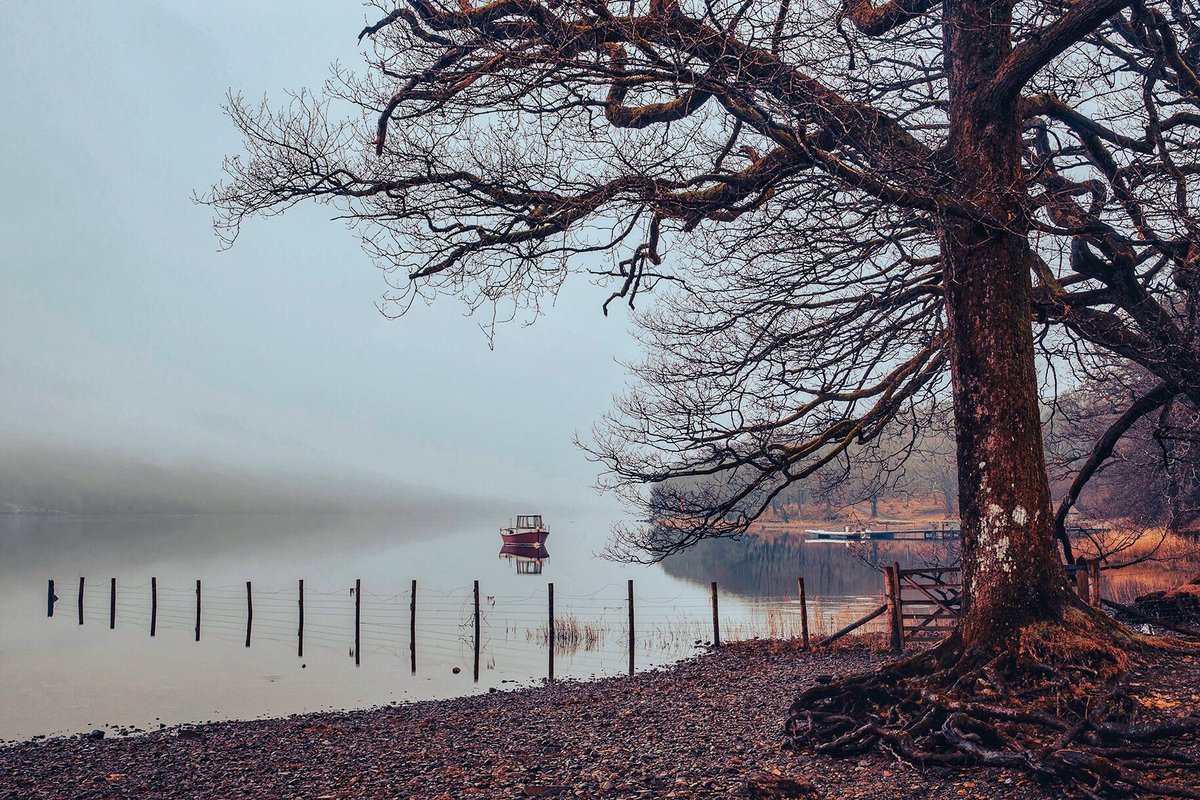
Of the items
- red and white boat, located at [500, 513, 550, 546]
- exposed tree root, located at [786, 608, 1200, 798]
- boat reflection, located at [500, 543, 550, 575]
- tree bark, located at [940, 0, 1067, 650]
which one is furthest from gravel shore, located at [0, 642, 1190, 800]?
red and white boat, located at [500, 513, 550, 546]

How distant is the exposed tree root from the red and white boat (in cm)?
7158

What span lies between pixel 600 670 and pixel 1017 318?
16398 millimetres

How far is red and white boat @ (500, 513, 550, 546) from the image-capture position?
3113 inches

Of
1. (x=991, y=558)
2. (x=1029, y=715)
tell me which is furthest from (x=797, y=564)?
(x=1029, y=715)

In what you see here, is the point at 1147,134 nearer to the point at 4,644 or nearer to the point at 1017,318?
the point at 1017,318

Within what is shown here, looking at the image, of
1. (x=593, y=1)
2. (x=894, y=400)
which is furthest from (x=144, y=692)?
(x=593, y=1)

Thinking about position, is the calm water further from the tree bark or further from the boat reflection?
the tree bark

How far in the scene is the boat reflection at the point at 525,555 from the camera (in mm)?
70312

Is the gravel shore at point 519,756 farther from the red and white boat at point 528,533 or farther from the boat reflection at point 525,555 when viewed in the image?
the red and white boat at point 528,533

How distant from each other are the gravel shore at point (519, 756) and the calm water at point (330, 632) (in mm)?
5803

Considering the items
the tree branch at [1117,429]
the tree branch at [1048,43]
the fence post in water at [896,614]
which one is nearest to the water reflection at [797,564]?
the fence post in water at [896,614]

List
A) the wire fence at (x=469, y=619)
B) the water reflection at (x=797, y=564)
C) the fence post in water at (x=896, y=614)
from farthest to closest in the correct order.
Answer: the water reflection at (x=797, y=564) < the wire fence at (x=469, y=619) < the fence post in water at (x=896, y=614)

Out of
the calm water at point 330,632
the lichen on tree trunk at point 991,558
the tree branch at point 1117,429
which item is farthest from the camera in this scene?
the calm water at point 330,632

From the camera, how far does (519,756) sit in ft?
30.7
